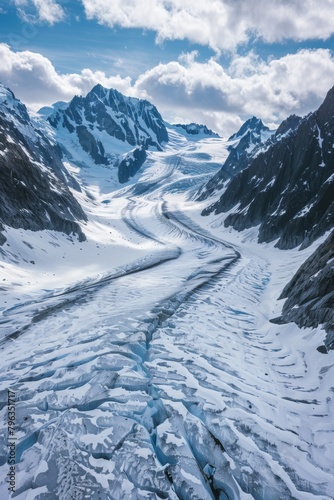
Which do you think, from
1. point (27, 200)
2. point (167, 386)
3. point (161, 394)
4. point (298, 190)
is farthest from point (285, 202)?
point (161, 394)

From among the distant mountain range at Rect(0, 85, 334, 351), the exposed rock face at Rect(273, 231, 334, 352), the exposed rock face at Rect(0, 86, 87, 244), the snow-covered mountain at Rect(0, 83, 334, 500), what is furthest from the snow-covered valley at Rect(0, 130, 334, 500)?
the exposed rock face at Rect(0, 86, 87, 244)

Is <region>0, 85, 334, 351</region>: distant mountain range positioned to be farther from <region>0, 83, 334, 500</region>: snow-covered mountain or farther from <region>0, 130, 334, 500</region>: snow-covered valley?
<region>0, 130, 334, 500</region>: snow-covered valley

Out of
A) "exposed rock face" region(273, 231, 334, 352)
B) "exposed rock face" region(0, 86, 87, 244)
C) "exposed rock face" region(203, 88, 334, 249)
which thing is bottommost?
"exposed rock face" region(0, 86, 87, 244)

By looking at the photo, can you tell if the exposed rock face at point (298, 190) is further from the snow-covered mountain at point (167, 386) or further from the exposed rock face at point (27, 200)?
the exposed rock face at point (27, 200)

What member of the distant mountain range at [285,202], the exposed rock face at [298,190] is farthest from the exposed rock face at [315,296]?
the exposed rock face at [298,190]

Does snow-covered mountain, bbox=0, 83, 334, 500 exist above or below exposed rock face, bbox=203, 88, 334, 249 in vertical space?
below

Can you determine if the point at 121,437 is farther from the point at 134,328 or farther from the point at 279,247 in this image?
the point at 279,247

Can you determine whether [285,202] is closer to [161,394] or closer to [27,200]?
[27,200]

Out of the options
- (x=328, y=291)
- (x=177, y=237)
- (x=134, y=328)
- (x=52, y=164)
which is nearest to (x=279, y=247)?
(x=177, y=237)
